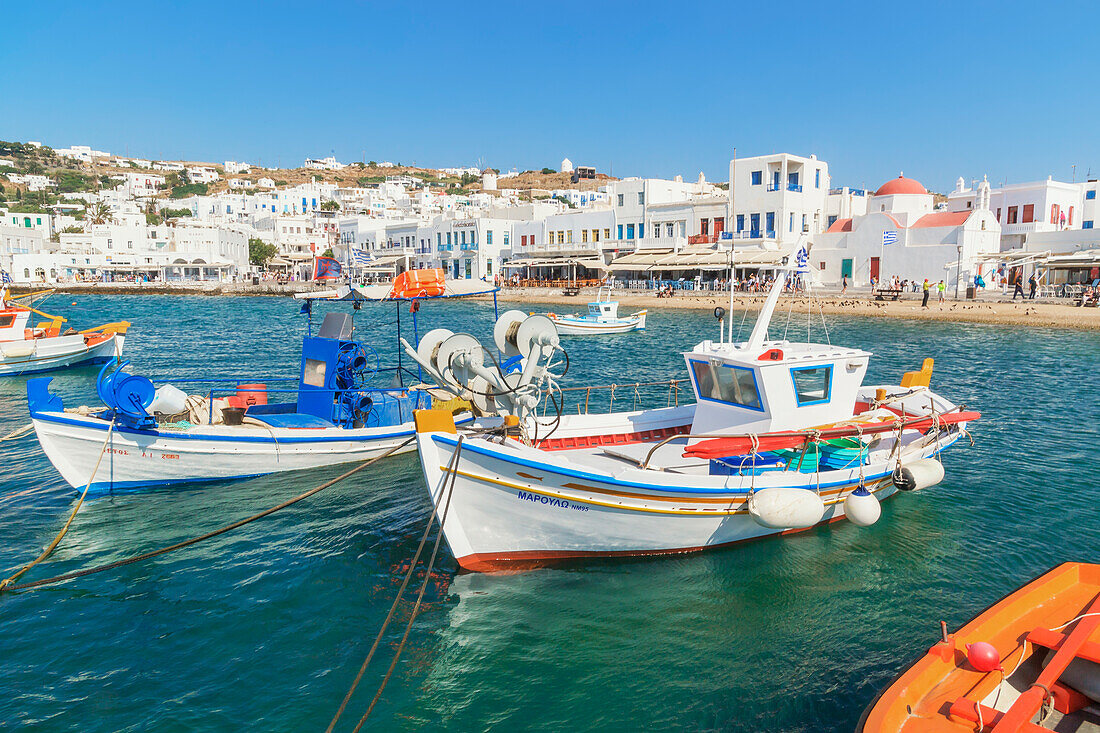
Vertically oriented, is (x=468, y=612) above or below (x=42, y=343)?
below

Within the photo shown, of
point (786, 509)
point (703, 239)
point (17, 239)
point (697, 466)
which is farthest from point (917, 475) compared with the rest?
point (17, 239)

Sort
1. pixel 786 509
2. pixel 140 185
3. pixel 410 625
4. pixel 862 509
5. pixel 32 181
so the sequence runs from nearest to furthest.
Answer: pixel 410 625 → pixel 786 509 → pixel 862 509 → pixel 32 181 → pixel 140 185

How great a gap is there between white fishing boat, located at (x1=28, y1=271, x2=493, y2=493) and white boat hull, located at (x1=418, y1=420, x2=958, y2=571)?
13.6 feet

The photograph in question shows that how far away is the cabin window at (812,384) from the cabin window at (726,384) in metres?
0.71

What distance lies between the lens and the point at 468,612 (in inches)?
344

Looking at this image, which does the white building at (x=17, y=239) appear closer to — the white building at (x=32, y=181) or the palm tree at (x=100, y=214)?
the palm tree at (x=100, y=214)

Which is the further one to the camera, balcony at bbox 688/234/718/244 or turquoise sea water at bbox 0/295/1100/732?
balcony at bbox 688/234/718/244

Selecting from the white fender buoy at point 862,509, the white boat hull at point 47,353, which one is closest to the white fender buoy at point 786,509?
the white fender buoy at point 862,509

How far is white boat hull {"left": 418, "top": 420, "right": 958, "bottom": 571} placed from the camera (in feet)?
29.3

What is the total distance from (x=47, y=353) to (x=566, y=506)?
89.2ft

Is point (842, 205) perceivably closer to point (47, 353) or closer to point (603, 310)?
point (603, 310)

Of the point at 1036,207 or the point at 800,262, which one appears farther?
the point at 1036,207

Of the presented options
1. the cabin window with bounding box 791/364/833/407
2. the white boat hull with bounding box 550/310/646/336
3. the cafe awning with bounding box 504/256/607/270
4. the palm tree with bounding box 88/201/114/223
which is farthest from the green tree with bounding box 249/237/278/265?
the cabin window with bounding box 791/364/833/407

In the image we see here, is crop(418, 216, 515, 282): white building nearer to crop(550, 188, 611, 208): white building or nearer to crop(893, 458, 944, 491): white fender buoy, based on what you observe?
crop(550, 188, 611, 208): white building
